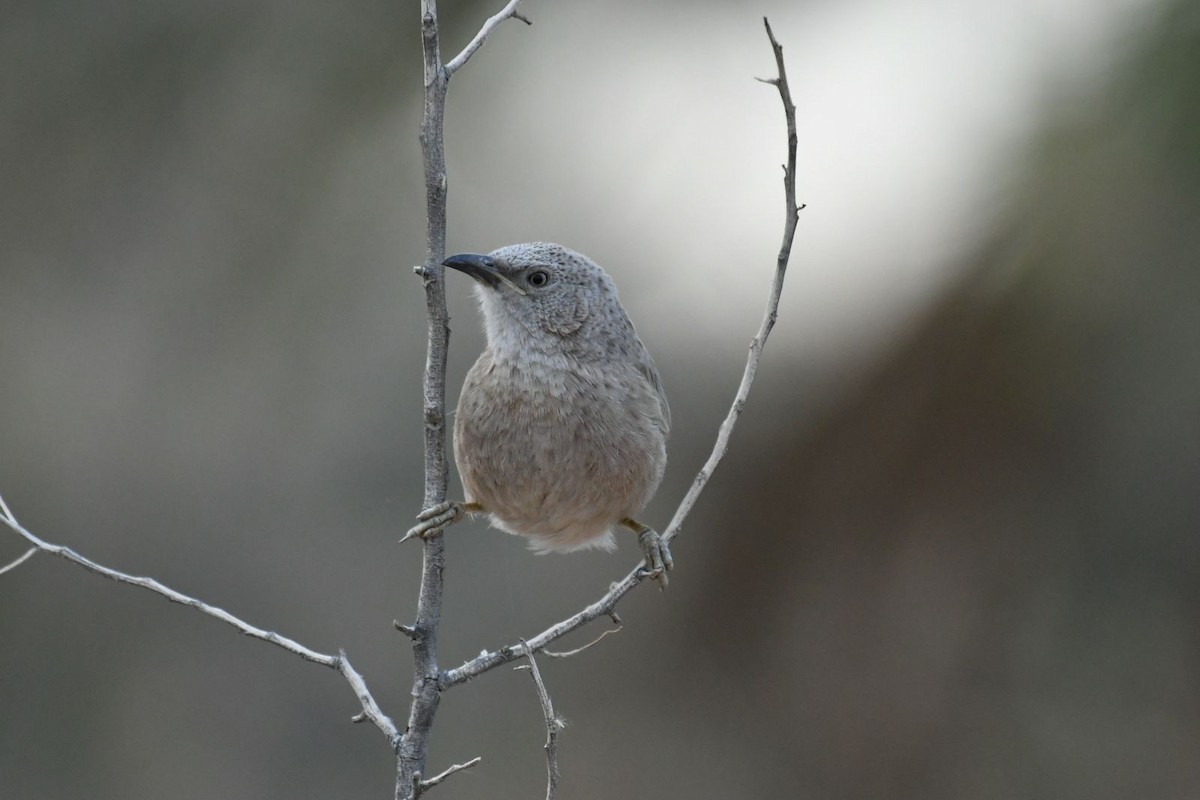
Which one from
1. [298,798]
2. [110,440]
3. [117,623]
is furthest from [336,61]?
[298,798]

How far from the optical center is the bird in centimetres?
323

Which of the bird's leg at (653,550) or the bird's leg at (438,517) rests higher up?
the bird's leg at (438,517)

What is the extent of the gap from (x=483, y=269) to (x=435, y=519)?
0.95 m

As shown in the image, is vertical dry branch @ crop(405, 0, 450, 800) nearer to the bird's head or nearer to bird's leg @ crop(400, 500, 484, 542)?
bird's leg @ crop(400, 500, 484, 542)

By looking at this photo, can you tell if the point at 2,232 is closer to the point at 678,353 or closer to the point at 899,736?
the point at 678,353

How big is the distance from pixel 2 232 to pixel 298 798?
192 inches

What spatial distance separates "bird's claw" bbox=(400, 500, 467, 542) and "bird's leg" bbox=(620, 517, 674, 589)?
0.60 meters

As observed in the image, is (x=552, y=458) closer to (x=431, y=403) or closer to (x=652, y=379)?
(x=652, y=379)

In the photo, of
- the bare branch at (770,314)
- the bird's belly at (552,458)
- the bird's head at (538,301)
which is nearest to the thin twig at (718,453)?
the bare branch at (770,314)

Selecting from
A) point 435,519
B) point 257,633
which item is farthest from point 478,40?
point 257,633

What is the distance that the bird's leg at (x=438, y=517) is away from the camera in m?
2.45

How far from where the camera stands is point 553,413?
10.7 feet

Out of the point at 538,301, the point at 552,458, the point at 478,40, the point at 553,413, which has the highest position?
the point at 478,40

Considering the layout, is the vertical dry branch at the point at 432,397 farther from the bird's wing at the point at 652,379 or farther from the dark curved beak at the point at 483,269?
the bird's wing at the point at 652,379
